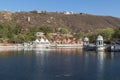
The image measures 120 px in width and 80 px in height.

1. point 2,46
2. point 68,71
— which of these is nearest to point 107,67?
point 68,71

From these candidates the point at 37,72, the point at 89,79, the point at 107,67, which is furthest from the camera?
the point at 107,67

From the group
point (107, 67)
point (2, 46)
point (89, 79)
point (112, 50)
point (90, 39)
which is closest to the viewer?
point (89, 79)

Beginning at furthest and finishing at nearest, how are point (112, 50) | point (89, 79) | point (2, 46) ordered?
point (2, 46), point (112, 50), point (89, 79)

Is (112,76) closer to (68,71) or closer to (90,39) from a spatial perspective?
(68,71)

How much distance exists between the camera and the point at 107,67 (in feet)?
247

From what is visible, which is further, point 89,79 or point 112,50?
point 112,50

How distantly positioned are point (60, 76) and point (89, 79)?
5.42 meters

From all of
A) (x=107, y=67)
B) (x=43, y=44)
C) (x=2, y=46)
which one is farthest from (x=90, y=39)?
(x=107, y=67)

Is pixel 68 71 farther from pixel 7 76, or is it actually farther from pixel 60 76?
pixel 7 76

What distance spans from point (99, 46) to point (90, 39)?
184 ft

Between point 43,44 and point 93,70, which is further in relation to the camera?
point 43,44

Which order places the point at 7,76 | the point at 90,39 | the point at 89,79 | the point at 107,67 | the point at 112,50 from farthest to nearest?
the point at 90,39 < the point at 112,50 < the point at 107,67 < the point at 7,76 < the point at 89,79

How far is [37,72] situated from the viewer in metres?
67.7

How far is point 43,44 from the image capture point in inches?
7195
